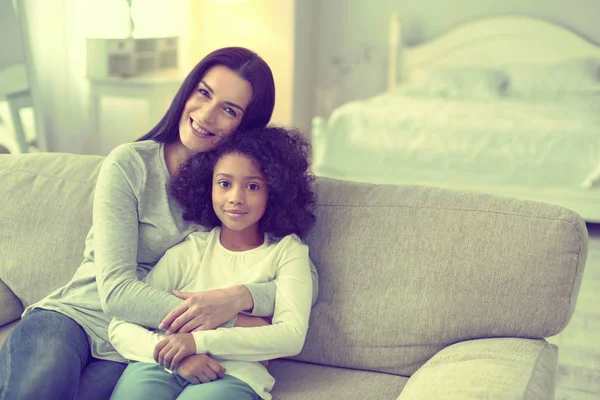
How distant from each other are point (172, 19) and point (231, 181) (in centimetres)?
351

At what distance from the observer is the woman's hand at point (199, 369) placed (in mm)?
1305

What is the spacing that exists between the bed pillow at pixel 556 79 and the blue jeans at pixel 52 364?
12.7 feet

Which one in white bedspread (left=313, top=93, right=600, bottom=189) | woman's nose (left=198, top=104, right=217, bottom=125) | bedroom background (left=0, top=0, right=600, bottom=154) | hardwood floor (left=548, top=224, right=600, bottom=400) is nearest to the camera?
woman's nose (left=198, top=104, right=217, bottom=125)

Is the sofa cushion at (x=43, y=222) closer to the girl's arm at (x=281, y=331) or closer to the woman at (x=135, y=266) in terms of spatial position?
the woman at (x=135, y=266)

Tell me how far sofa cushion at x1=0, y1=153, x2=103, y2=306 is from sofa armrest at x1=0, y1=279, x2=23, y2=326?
0.8 inches

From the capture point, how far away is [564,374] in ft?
7.37

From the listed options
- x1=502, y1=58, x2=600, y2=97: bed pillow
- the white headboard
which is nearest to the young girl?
x1=502, y1=58, x2=600, y2=97: bed pillow

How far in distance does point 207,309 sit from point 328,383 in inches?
11.5

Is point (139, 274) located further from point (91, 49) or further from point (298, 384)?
point (91, 49)

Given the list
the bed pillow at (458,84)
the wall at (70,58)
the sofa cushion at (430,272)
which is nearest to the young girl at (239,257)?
the sofa cushion at (430,272)

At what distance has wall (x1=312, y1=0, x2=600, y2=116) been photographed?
5.25 m

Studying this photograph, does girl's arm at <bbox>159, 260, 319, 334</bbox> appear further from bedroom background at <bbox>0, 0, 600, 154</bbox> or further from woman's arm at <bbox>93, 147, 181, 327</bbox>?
bedroom background at <bbox>0, 0, 600, 154</bbox>

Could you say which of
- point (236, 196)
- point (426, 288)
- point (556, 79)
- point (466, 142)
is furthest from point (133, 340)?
point (556, 79)

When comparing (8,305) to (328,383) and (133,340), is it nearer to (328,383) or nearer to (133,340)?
(133,340)
